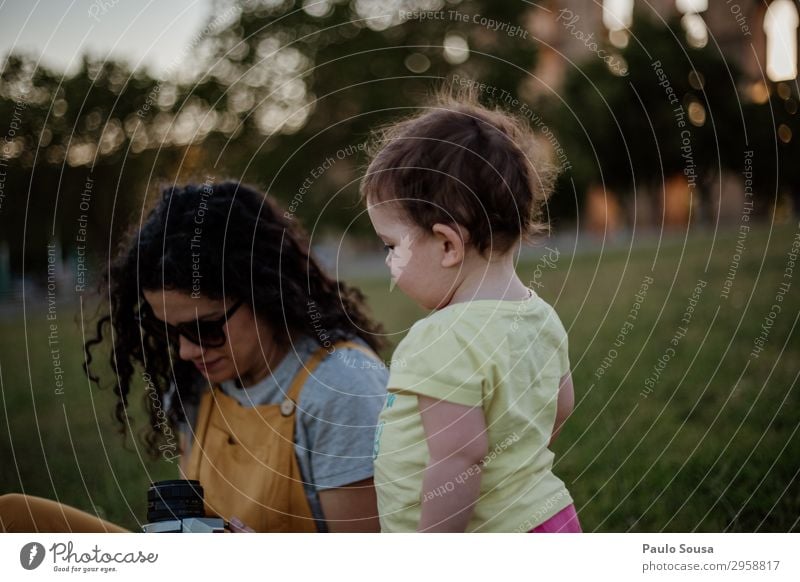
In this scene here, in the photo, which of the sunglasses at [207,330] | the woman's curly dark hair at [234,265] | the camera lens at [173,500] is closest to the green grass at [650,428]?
the woman's curly dark hair at [234,265]

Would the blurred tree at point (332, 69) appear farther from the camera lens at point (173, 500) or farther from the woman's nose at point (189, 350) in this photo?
the camera lens at point (173, 500)

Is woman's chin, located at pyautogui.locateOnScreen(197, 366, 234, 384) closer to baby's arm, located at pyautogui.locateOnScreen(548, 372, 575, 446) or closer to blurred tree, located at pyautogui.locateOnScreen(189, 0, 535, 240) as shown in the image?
baby's arm, located at pyautogui.locateOnScreen(548, 372, 575, 446)

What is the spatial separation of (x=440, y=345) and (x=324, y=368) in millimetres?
261

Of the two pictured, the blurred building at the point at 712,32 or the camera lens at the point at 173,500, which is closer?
the camera lens at the point at 173,500

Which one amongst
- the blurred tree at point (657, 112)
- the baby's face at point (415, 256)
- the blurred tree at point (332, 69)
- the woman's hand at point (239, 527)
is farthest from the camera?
the blurred tree at point (657, 112)

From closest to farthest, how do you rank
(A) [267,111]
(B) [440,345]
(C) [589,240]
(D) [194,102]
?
(B) [440,345] < (D) [194,102] < (A) [267,111] < (C) [589,240]

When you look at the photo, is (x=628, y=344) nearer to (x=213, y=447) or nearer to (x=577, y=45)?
(x=577, y=45)

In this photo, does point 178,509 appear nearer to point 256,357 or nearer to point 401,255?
point 256,357

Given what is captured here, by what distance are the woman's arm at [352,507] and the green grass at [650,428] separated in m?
0.29

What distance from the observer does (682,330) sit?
7.27ft

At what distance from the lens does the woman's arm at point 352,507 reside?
109cm

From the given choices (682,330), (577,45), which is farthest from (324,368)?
(577,45)

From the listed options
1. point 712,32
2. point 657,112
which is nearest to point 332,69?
point 657,112

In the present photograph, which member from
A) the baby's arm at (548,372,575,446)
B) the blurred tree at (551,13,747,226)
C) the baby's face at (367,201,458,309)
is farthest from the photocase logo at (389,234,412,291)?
the blurred tree at (551,13,747,226)
